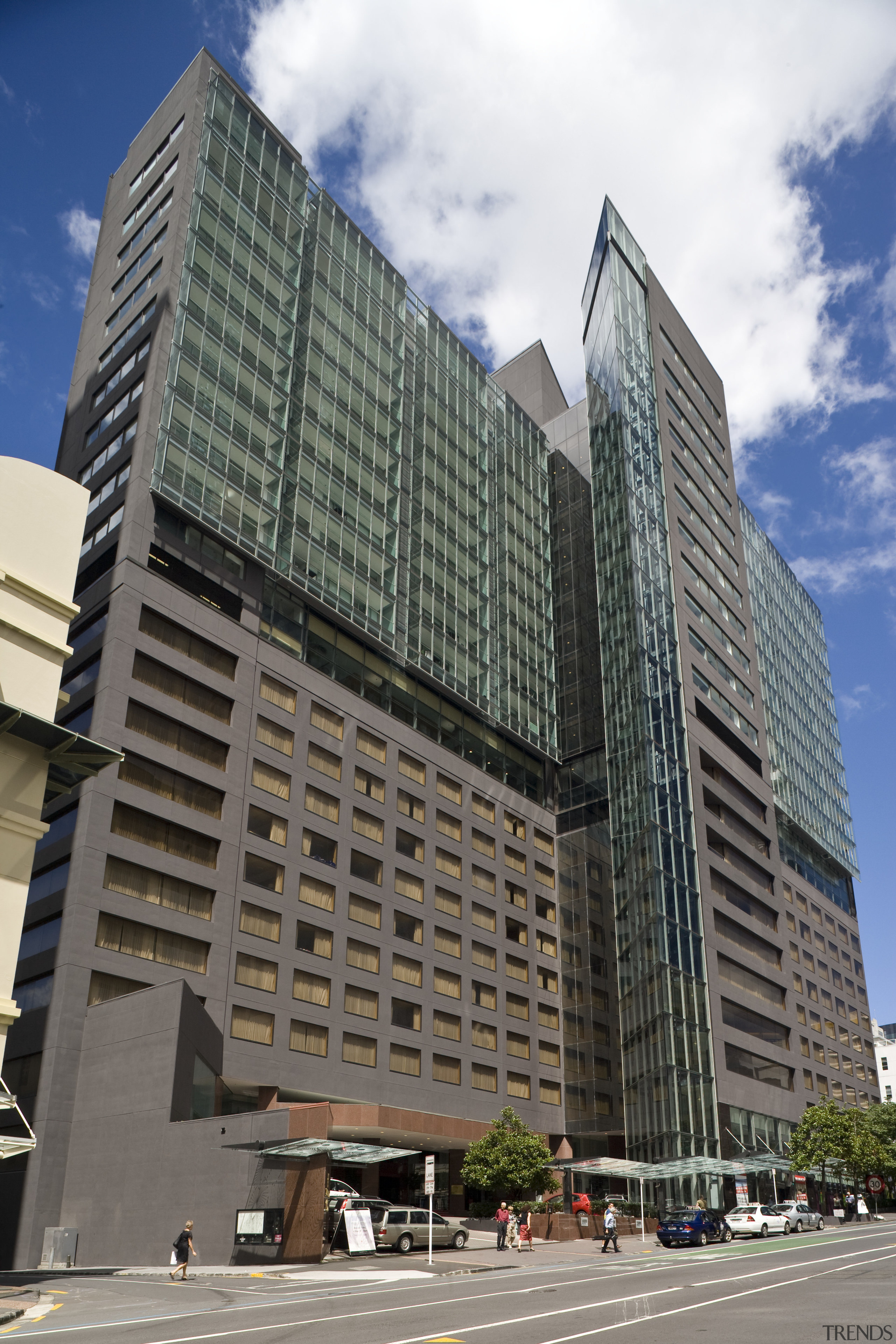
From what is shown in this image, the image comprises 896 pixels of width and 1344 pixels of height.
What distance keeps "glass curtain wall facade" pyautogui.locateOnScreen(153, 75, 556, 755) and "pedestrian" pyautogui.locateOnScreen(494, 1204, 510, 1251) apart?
120 ft

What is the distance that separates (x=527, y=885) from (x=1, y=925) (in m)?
56.7

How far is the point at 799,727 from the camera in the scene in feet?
392

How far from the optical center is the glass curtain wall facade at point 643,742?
68625 mm

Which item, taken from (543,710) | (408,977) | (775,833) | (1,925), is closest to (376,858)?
(408,977)

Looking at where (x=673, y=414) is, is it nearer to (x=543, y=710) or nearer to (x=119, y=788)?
(x=543, y=710)

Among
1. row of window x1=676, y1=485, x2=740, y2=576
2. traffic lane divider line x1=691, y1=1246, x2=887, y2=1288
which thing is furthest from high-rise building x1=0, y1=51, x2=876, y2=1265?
traffic lane divider line x1=691, y1=1246, x2=887, y2=1288

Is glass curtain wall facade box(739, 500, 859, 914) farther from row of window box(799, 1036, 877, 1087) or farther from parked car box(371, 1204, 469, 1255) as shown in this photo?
parked car box(371, 1204, 469, 1255)

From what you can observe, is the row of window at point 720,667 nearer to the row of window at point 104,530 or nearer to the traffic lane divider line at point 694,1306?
the row of window at point 104,530

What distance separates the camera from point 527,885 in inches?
3130

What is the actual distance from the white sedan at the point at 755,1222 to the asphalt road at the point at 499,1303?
1503cm

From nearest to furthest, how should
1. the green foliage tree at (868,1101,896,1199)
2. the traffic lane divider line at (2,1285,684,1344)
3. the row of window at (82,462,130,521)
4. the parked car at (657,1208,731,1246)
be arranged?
the traffic lane divider line at (2,1285,684,1344) → the parked car at (657,1208,731,1246) → the row of window at (82,462,130,521) → the green foliage tree at (868,1101,896,1199)

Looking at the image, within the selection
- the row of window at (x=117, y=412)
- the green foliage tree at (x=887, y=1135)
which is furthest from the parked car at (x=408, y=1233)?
the green foliage tree at (x=887, y=1135)

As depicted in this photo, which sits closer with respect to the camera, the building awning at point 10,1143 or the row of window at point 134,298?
the building awning at point 10,1143

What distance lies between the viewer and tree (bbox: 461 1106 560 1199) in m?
53.8
